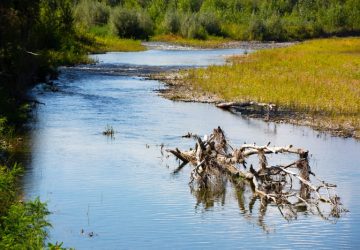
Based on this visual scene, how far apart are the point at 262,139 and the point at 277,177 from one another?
6078 millimetres

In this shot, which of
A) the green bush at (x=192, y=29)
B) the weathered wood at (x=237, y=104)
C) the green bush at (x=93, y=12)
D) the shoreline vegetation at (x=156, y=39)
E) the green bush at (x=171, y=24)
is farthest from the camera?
the green bush at (x=171, y=24)

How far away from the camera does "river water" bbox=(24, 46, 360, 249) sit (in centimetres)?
1614

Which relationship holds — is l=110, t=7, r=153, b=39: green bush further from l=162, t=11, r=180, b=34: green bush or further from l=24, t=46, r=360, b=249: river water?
l=24, t=46, r=360, b=249: river water

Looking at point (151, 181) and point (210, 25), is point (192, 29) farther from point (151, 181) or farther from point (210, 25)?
point (151, 181)

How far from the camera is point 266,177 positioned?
19672 millimetres

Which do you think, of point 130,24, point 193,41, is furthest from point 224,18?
point 130,24

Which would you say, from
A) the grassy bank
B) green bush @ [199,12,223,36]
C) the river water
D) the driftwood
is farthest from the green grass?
the driftwood

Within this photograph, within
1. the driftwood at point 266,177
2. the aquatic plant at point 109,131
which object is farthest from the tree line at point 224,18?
the driftwood at point 266,177

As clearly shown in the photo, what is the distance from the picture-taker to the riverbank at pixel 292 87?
3191cm

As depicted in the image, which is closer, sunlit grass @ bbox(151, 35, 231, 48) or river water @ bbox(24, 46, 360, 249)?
river water @ bbox(24, 46, 360, 249)

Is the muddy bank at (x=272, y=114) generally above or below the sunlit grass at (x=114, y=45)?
above

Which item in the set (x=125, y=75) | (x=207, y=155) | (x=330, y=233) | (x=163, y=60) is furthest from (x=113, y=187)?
(x=163, y=60)

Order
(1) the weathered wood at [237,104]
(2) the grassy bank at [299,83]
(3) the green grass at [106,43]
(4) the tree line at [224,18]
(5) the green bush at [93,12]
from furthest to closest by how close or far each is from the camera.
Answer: (5) the green bush at [93,12], (4) the tree line at [224,18], (3) the green grass at [106,43], (1) the weathered wood at [237,104], (2) the grassy bank at [299,83]

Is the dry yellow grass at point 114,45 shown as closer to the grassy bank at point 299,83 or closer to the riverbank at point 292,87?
the grassy bank at point 299,83
